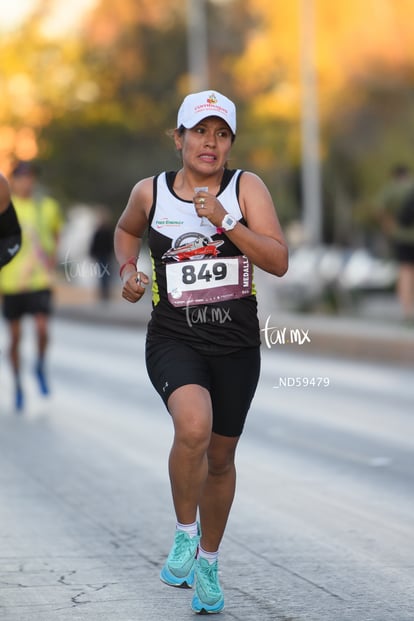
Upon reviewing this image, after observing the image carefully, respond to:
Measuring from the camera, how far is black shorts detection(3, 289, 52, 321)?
1336 centimetres

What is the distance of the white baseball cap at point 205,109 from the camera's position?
588 cm

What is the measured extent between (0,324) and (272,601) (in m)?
21.7

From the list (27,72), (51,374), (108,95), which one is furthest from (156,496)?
(108,95)

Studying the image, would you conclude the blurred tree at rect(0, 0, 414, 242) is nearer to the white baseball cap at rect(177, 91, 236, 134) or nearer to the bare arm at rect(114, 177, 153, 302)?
the bare arm at rect(114, 177, 153, 302)

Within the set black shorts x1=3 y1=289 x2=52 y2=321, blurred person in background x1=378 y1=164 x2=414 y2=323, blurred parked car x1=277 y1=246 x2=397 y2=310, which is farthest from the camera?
blurred parked car x1=277 y1=246 x2=397 y2=310

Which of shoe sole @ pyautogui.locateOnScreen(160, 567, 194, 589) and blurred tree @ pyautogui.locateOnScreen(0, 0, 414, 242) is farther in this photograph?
blurred tree @ pyautogui.locateOnScreen(0, 0, 414, 242)

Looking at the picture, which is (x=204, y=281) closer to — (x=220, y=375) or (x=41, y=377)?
(x=220, y=375)

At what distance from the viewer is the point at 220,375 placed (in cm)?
595

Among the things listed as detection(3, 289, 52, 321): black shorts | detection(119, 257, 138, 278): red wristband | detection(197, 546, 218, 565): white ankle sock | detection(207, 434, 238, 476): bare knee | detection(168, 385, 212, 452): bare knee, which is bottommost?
detection(197, 546, 218, 565): white ankle sock

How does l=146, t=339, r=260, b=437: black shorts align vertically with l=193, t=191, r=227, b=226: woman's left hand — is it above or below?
below

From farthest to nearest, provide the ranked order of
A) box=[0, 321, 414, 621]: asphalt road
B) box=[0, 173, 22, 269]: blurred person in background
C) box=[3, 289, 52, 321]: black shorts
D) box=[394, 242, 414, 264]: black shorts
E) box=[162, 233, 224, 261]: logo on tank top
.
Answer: box=[394, 242, 414, 264]: black shorts, box=[3, 289, 52, 321]: black shorts, box=[0, 173, 22, 269]: blurred person in background, box=[0, 321, 414, 621]: asphalt road, box=[162, 233, 224, 261]: logo on tank top

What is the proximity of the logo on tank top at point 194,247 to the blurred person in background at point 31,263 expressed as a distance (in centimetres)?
706

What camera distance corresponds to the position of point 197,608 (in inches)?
232

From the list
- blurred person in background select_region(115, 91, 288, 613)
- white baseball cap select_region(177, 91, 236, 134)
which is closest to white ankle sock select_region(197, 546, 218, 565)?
blurred person in background select_region(115, 91, 288, 613)
